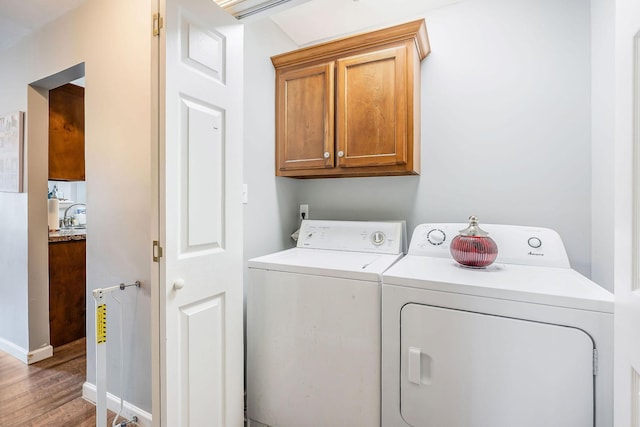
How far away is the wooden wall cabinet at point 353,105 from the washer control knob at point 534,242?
687 mm

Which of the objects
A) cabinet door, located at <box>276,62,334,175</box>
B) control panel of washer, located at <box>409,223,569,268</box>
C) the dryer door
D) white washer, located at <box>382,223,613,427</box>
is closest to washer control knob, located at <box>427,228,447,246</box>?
control panel of washer, located at <box>409,223,569,268</box>

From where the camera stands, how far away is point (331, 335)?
1.36 metres

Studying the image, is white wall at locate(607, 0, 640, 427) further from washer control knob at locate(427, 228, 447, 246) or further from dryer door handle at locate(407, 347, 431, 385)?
washer control knob at locate(427, 228, 447, 246)

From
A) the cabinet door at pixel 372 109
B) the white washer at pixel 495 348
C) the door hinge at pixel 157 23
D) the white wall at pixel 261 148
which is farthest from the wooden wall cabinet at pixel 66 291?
the white washer at pixel 495 348

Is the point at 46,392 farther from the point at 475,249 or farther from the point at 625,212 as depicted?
the point at 625,212

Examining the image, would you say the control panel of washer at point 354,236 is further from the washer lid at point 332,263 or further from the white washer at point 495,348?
the white washer at point 495,348

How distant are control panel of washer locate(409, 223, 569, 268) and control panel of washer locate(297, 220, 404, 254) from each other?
0.46 feet

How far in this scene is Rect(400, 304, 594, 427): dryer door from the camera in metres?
0.99

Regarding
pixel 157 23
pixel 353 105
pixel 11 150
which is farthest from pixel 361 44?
pixel 11 150

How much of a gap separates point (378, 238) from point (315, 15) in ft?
4.90

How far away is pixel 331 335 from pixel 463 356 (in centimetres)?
54

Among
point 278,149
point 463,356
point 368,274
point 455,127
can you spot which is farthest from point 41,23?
point 463,356

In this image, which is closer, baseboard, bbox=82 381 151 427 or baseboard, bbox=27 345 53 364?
baseboard, bbox=82 381 151 427

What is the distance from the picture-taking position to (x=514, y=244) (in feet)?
5.01
